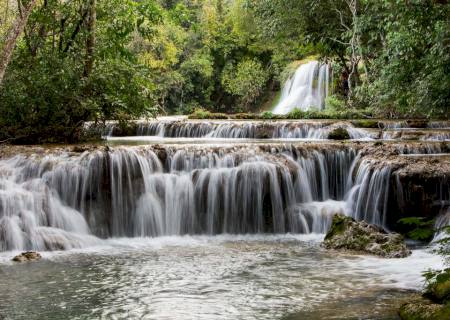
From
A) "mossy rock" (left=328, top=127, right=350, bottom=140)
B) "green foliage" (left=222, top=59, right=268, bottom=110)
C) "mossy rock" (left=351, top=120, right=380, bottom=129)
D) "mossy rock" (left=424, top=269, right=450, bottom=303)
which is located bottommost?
"mossy rock" (left=424, top=269, right=450, bottom=303)

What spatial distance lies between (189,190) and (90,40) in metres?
6.01

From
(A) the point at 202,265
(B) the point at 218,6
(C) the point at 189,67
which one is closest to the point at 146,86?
(A) the point at 202,265

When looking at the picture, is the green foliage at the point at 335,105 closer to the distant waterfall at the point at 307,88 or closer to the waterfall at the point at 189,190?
the distant waterfall at the point at 307,88

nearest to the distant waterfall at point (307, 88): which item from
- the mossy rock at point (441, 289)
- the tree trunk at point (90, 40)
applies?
the tree trunk at point (90, 40)

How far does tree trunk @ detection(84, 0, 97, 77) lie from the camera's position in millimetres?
15938

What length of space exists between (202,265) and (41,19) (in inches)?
380

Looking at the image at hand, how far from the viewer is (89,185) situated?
486 inches

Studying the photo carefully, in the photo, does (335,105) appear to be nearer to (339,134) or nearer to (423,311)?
(339,134)

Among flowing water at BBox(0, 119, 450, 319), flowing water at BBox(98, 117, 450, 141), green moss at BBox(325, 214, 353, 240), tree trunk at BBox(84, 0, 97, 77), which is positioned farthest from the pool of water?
flowing water at BBox(98, 117, 450, 141)

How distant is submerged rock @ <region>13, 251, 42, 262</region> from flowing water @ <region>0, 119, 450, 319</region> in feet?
0.63

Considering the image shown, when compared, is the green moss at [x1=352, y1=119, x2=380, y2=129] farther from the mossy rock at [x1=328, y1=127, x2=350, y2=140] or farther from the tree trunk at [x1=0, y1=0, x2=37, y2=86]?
the tree trunk at [x1=0, y1=0, x2=37, y2=86]

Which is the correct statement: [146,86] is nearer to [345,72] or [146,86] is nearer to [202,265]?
[202,265]

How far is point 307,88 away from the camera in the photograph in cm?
3162

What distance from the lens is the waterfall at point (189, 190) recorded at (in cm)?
1202
